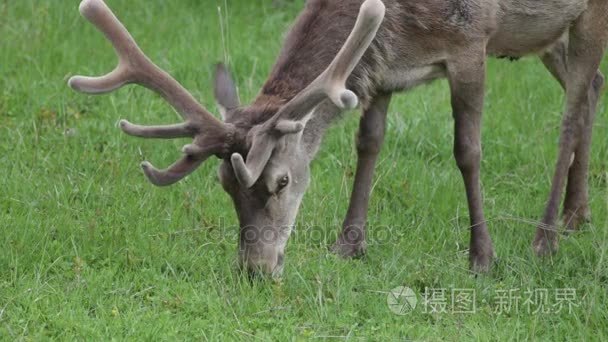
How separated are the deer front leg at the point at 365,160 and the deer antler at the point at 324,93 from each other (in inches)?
46.4

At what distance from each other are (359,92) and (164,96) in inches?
42.5

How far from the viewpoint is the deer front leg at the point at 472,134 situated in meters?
6.36

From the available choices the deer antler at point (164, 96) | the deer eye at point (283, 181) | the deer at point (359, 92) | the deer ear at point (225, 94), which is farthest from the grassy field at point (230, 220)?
the deer ear at point (225, 94)

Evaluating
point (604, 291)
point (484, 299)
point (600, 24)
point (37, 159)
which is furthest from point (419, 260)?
point (37, 159)

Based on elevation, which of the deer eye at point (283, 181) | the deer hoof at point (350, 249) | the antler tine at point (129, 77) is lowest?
the deer hoof at point (350, 249)

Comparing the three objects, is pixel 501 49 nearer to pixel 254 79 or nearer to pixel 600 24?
pixel 600 24

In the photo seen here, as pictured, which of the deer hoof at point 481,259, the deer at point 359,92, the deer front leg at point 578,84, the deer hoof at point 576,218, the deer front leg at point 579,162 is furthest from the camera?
the deer front leg at point 579,162

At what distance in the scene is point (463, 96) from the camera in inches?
252

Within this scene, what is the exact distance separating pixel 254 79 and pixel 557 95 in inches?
86.1

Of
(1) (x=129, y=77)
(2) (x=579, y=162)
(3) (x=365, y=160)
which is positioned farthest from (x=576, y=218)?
(1) (x=129, y=77)

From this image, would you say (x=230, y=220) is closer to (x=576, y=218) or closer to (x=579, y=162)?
(x=576, y=218)

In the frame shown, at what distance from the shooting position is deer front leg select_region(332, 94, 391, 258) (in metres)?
6.70

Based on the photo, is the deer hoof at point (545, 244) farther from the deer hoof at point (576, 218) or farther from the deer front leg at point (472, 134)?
the deer hoof at point (576, 218)

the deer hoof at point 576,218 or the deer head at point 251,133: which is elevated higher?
the deer head at point 251,133
